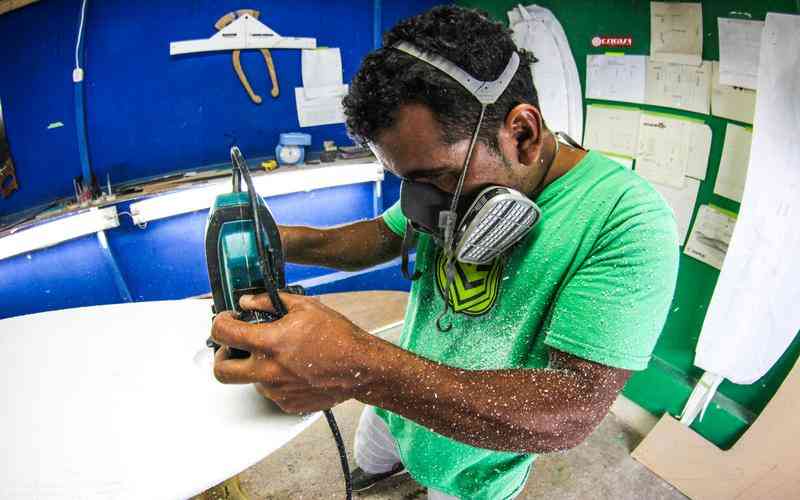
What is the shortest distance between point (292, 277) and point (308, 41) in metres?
1.59

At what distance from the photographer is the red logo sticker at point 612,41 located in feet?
7.72

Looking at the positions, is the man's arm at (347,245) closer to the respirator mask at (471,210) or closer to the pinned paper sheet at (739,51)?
the respirator mask at (471,210)

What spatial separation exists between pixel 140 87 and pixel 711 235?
9.97 feet

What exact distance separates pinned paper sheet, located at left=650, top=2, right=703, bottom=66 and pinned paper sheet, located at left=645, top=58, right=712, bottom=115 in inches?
1.2

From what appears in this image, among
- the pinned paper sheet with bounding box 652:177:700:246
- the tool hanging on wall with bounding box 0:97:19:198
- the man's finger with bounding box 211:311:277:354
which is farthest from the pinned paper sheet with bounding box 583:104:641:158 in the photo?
the tool hanging on wall with bounding box 0:97:19:198

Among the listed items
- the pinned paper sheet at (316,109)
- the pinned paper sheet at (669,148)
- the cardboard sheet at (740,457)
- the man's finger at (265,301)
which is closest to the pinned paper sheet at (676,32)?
the pinned paper sheet at (669,148)

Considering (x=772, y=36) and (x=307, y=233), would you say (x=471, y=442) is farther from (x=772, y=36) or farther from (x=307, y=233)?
(x=772, y=36)

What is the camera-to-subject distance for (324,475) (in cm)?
226

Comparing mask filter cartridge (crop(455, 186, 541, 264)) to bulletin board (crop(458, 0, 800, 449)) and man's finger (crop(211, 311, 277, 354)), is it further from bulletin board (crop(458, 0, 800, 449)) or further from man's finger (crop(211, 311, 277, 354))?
bulletin board (crop(458, 0, 800, 449))

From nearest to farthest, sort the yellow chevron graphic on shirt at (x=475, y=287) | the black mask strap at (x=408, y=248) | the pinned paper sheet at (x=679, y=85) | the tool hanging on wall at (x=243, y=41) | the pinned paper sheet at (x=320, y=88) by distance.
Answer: the yellow chevron graphic on shirt at (x=475, y=287) < the black mask strap at (x=408, y=248) < the pinned paper sheet at (x=679, y=85) < the tool hanging on wall at (x=243, y=41) < the pinned paper sheet at (x=320, y=88)

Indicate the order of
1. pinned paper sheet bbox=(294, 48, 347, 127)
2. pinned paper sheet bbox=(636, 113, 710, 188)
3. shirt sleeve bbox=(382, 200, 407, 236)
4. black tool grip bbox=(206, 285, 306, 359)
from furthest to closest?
pinned paper sheet bbox=(294, 48, 347, 127)
pinned paper sheet bbox=(636, 113, 710, 188)
shirt sleeve bbox=(382, 200, 407, 236)
black tool grip bbox=(206, 285, 306, 359)

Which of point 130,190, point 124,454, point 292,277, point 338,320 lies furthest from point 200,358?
point 292,277

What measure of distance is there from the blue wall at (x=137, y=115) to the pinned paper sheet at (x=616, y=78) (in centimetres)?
146

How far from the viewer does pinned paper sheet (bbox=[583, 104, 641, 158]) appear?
2.45m
